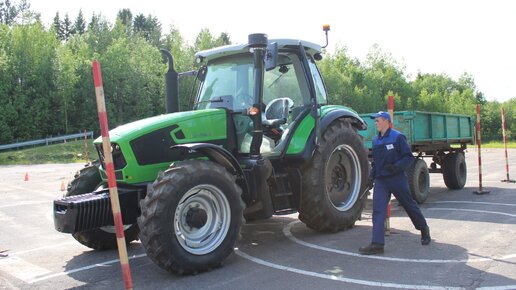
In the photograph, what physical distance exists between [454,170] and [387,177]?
259 inches

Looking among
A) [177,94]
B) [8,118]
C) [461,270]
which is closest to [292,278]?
[461,270]

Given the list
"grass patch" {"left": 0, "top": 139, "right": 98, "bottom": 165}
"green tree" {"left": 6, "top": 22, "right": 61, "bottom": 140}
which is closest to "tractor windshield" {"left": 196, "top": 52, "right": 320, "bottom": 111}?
"grass patch" {"left": 0, "top": 139, "right": 98, "bottom": 165}

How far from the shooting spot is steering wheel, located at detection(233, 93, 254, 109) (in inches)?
255

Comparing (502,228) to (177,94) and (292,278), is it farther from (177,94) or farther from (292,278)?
(177,94)

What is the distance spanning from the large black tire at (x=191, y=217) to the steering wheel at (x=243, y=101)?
1258 mm

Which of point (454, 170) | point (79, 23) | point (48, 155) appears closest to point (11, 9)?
point (79, 23)

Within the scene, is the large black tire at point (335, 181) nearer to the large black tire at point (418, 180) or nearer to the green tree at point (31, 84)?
the large black tire at point (418, 180)

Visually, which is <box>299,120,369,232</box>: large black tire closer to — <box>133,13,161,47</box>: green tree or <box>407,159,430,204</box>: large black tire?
<box>407,159,430,204</box>: large black tire

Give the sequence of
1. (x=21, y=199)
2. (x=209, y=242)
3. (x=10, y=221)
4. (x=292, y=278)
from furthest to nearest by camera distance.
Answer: (x=21, y=199) → (x=10, y=221) → (x=209, y=242) → (x=292, y=278)

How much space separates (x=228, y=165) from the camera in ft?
19.0

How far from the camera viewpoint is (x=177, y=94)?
23.4 ft

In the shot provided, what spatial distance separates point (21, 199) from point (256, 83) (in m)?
A: 8.92

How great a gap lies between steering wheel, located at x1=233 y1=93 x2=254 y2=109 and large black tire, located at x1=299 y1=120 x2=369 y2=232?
1220mm

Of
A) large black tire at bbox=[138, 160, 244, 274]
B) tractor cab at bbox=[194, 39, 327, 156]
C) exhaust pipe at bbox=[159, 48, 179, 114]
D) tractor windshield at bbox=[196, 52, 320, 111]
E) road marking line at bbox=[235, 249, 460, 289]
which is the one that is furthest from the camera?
exhaust pipe at bbox=[159, 48, 179, 114]
